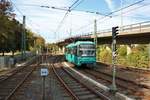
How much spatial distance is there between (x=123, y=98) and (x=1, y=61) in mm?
29020

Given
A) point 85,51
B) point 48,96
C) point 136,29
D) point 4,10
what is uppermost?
point 4,10

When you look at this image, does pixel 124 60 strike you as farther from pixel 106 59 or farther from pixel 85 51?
pixel 85 51

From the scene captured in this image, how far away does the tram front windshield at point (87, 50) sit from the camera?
137ft

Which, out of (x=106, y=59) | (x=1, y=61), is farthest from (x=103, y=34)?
(x=1, y=61)

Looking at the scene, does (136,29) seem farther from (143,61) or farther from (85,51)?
(85,51)

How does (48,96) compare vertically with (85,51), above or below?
below

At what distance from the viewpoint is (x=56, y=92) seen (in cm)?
2128

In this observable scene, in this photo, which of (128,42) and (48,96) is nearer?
(48,96)

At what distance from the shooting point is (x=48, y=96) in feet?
63.9

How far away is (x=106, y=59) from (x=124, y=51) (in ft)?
68.0

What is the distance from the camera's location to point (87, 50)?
42188mm

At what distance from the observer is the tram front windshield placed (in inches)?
1650

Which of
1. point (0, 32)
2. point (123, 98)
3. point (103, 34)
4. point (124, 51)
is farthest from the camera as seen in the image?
point (124, 51)

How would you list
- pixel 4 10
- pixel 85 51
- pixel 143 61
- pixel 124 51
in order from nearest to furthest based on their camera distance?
1. pixel 85 51
2. pixel 143 61
3. pixel 4 10
4. pixel 124 51
